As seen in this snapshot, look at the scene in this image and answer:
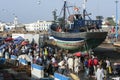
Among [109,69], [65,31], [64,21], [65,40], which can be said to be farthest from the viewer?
[64,21]

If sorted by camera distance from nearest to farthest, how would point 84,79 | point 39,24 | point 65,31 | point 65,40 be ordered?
point 84,79 → point 65,40 → point 65,31 → point 39,24

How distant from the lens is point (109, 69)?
22.6 metres

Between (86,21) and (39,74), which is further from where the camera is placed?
(86,21)

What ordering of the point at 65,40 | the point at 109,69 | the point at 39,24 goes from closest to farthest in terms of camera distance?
the point at 109,69, the point at 65,40, the point at 39,24

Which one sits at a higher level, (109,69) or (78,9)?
(78,9)

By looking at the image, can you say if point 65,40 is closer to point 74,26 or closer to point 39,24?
point 74,26

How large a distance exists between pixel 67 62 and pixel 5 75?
5249 mm

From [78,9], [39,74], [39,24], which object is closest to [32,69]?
[39,74]

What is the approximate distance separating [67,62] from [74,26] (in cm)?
2069

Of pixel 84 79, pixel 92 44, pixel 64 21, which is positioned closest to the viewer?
pixel 84 79

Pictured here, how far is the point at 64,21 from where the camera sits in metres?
49.3

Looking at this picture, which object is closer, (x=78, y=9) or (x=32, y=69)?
(x=32, y=69)

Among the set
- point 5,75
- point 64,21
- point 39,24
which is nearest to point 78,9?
point 64,21

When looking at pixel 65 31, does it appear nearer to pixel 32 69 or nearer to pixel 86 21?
pixel 86 21
